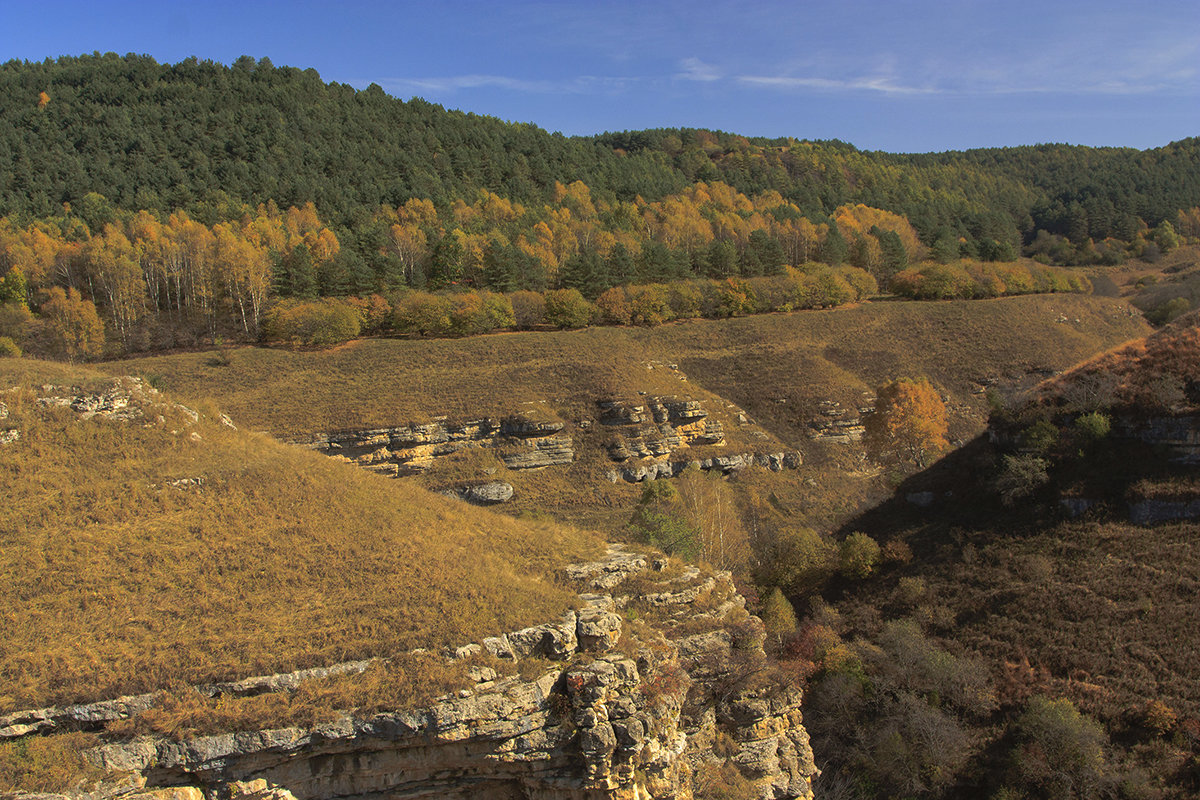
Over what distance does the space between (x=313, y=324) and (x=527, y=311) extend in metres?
20.6

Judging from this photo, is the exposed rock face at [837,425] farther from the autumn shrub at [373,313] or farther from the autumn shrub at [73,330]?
the autumn shrub at [73,330]

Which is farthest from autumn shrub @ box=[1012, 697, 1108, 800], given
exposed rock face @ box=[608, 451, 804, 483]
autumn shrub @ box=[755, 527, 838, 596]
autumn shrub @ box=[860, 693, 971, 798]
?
exposed rock face @ box=[608, 451, 804, 483]

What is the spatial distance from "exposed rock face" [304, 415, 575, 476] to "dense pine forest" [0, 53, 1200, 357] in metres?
18.9

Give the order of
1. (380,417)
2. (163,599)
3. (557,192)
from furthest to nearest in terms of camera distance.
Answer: (557,192) → (380,417) → (163,599)

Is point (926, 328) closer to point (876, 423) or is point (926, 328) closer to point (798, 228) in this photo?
point (876, 423)

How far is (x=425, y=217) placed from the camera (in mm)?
102312

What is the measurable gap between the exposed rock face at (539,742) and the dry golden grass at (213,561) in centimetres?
153

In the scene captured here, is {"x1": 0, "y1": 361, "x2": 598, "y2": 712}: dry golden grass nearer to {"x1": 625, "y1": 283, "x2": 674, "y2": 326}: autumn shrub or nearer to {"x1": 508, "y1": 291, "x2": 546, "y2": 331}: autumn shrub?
{"x1": 508, "y1": 291, "x2": 546, "y2": 331}: autumn shrub

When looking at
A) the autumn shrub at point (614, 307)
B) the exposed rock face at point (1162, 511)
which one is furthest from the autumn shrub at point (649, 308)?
the exposed rock face at point (1162, 511)

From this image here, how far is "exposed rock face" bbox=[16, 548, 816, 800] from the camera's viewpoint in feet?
49.0

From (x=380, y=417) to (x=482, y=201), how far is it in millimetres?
66739

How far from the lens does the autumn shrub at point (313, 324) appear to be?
218ft

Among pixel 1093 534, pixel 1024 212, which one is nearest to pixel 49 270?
pixel 1093 534

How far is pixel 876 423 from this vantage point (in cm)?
5712
